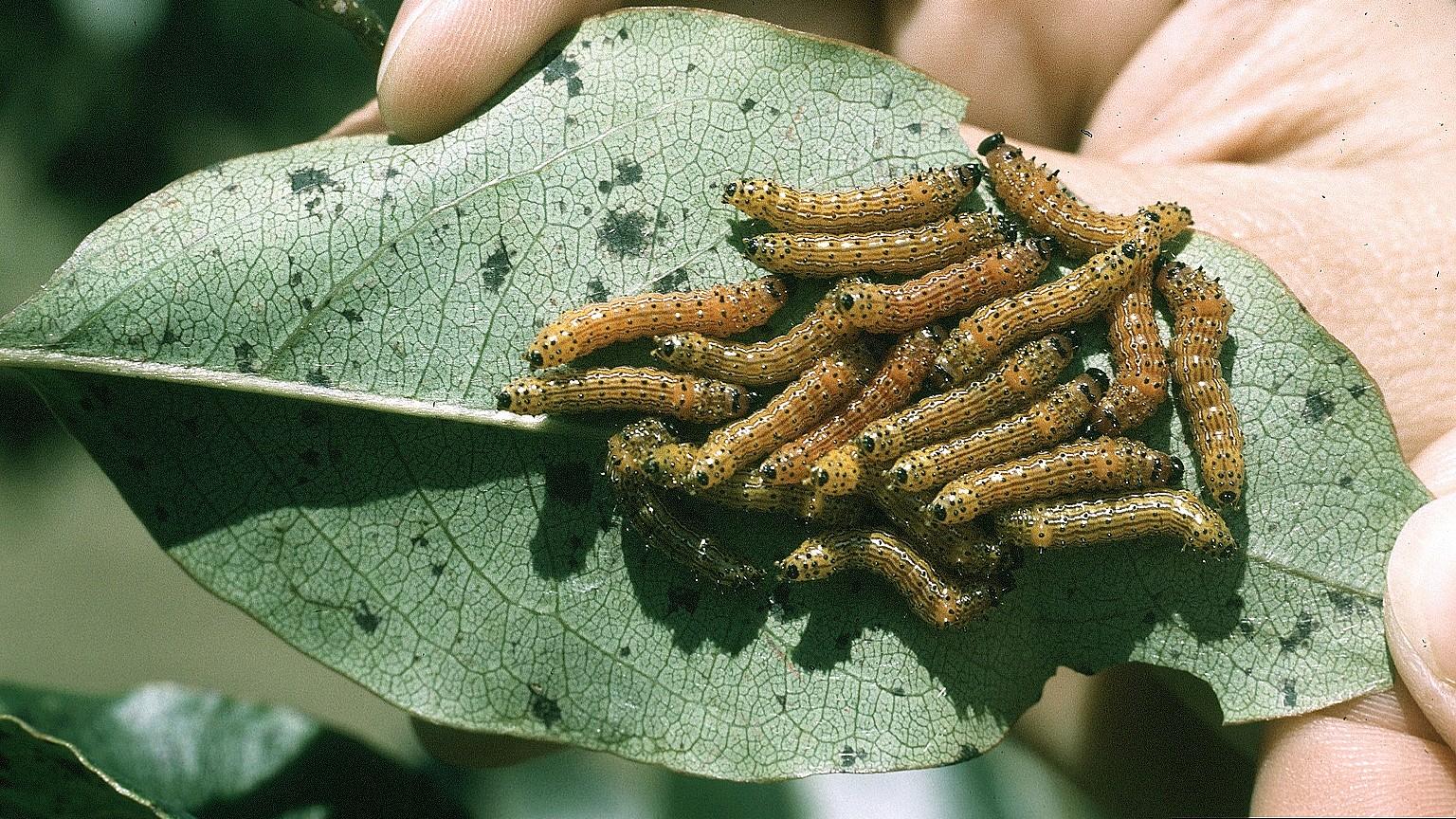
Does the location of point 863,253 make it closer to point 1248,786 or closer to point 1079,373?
point 1079,373

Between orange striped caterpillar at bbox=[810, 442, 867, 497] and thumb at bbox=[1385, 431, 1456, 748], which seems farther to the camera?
orange striped caterpillar at bbox=[810, 442, 867, 497]

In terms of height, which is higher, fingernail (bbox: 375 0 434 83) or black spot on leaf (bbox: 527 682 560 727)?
fingernail (bbox: 375 0 434 83)

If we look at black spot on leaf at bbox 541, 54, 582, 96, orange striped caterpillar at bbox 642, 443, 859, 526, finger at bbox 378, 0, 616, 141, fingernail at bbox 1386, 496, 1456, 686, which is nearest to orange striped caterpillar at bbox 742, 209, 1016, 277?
orange striped caterpillar at bbox 642, 443, 859, 526

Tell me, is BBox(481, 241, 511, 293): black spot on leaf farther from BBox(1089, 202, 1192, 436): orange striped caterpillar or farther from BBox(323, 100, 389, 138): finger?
BBox(1089, 202, 1192, 436): orange striped caterpillar

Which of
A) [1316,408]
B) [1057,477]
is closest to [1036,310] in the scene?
[1057,477]

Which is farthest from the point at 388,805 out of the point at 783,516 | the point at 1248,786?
the point at 1248,786

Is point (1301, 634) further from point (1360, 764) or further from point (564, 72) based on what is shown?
point (564, 72)
